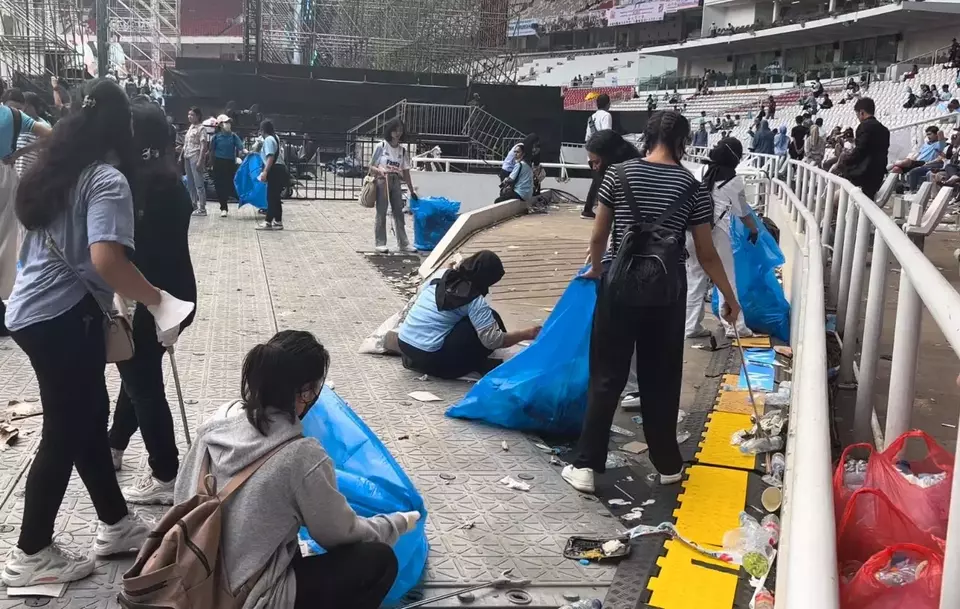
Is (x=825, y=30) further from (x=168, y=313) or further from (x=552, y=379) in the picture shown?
(x=168, y=313)

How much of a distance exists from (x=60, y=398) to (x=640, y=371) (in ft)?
7.95

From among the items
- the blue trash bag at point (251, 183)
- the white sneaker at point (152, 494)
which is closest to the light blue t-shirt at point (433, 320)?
the white sneaker at point (152, 494)

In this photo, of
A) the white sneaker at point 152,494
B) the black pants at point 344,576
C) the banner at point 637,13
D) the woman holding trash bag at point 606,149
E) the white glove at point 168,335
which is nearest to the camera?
the black pants at point 344,576

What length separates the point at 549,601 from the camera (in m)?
3.07

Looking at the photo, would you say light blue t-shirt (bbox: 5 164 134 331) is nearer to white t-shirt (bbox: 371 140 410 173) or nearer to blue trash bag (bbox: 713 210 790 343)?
blue trash bag (bbox: 713 210 790 343)

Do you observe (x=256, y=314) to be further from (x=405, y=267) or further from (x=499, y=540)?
(x=499, y=540)

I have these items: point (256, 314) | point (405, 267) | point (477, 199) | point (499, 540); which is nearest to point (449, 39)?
point (477, 199)

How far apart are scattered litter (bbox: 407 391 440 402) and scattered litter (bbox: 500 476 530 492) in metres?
1.23

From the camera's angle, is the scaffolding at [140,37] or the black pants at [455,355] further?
the scaffolding at [140,37]

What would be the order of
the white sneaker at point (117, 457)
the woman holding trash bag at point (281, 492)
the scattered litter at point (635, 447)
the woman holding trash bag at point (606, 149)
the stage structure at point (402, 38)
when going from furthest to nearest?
the stage structure at point (402, 38)
the woman holding trash bag at point (606, 149)
the scattered litter at point (635, 447)
the white sneaker at point (117, 457)
the woman holding trash bag at point (281, 492)

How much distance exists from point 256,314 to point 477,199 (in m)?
8.98

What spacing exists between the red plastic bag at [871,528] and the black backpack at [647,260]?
1538 millimetres

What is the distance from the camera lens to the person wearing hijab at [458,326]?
5332 millimetres

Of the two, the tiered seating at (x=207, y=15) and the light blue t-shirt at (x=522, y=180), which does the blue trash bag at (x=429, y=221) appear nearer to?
the light blue t-shirt at (x=522, y=180)
